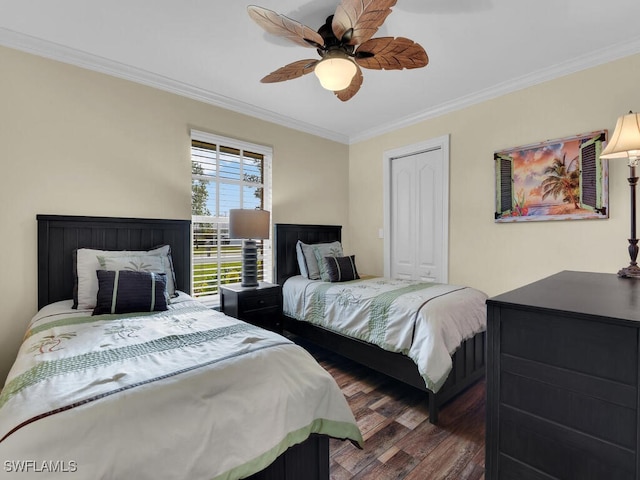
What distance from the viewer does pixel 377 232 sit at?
13.4 ft

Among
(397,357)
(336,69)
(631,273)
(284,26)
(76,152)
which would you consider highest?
(284,26)

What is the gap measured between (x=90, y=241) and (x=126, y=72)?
4.76 ft

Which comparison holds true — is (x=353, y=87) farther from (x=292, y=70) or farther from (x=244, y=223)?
(x=244, y=223)

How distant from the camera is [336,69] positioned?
1.84m

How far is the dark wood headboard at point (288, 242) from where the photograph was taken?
11.7 feet

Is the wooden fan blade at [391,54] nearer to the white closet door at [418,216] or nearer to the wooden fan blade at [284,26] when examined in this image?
the wooden fan blade at [284,26]

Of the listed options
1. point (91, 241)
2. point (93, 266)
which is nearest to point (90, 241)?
point (91, 241)

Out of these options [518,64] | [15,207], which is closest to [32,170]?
[15,207]

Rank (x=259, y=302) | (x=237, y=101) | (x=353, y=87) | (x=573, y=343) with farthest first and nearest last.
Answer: (x=237, y=101) → (x=259, y=302) → (x=353, y=87) → (x=573, y=343)

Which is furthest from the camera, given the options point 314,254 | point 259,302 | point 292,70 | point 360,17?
point 314,254

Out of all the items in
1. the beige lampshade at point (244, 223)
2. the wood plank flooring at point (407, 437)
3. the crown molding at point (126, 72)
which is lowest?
the wood plank flooring at point (407, 437)

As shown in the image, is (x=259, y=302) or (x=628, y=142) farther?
(x=259, y=302)

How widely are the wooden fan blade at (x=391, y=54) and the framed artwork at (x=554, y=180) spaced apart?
157 centimetres

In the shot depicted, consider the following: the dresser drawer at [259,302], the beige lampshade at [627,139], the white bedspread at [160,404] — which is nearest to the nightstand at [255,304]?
the dresser drawer at [259,302]
